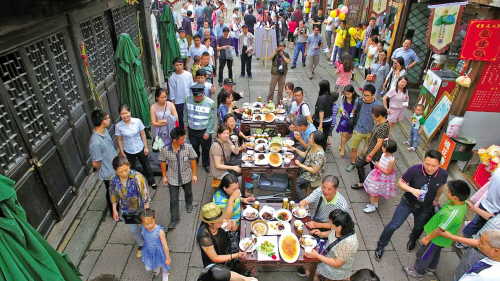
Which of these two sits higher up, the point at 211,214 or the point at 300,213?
the point at 211,214

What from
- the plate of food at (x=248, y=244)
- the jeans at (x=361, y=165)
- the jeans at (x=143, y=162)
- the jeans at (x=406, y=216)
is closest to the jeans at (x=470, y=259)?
the jeans at (x=406, y=216)

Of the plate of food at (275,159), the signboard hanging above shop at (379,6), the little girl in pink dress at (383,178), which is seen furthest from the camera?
the signboard hanging above shop at (379,6)

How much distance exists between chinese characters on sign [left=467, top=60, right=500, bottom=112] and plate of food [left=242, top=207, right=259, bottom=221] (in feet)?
17.7

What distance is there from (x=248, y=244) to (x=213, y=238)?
23.2 inches

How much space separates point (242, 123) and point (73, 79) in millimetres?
3785

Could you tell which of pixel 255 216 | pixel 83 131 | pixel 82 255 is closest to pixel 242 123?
pixel 255 216

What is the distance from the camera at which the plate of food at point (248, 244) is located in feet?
13.6

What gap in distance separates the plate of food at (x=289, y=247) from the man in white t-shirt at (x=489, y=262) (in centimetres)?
194

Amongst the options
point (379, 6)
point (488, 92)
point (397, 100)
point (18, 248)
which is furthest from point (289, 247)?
point (379, 6)

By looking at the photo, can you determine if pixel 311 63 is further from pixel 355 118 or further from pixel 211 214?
pixel 211 214

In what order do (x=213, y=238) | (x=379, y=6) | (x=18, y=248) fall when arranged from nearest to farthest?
(x=18, y=248) < (x=213, y=238) < (x=379, y=6)

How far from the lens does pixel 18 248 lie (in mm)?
2783

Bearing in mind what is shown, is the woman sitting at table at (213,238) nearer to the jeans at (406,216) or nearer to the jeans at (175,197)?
the jeans at (175,197)

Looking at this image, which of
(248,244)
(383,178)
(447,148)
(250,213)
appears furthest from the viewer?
(447,148)
